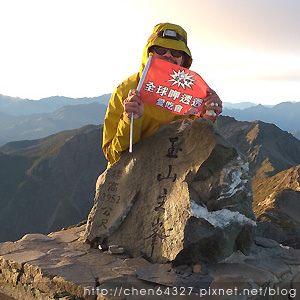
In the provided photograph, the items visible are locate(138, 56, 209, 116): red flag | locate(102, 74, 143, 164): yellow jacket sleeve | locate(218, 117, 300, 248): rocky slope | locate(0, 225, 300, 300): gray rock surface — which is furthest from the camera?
locate(218, 117, 300, 248): rocky slope

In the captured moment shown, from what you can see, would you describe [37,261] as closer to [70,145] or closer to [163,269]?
[163,269]

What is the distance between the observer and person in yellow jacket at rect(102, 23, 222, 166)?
451cm

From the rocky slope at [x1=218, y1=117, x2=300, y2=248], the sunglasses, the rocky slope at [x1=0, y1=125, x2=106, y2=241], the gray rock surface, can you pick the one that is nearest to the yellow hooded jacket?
the sunglasses

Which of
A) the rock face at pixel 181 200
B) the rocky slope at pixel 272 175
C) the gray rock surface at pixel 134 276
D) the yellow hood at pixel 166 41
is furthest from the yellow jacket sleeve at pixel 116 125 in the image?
the rocky slope at pixel 272 175

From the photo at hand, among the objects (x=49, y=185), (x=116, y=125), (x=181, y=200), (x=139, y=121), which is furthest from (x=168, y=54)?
(x=49, y=185)

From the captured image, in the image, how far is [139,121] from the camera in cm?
453

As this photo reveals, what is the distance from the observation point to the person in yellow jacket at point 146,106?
451cm

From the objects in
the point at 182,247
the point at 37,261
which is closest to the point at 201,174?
the point at 182,247

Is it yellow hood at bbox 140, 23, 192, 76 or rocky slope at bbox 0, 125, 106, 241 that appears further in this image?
rocky slope at bbox 0, 125, 106, 241

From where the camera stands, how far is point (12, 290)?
4.66 m

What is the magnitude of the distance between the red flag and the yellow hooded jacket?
0.44m

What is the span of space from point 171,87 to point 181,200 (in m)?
1.78

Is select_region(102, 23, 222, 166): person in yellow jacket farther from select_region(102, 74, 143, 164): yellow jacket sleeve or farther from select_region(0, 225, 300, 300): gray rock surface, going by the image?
select_region(0, 225, 300, 300): gray rock surface

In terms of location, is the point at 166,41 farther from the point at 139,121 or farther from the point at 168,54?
the point at 139,121
